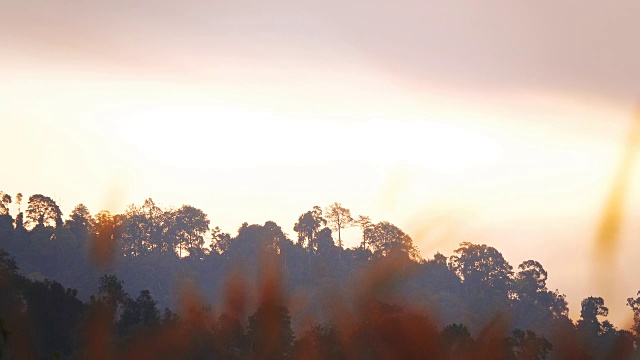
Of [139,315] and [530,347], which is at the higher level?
[139,315]

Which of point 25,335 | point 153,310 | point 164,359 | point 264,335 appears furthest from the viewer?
point 153,310

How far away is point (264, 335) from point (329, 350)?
28.4 ft

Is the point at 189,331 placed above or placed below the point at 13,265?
below

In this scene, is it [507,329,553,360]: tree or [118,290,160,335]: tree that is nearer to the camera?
[118,290,160,335]: tree

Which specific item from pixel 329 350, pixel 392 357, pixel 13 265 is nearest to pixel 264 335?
pixel 329 350

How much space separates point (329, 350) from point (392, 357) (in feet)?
27.4

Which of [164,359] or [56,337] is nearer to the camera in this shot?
[164,359]

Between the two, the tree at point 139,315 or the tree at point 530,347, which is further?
the tree at point 530,347

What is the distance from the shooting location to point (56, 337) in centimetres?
11931

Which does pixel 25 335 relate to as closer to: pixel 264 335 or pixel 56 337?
pixel 56 337

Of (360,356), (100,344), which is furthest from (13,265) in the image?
(360,356)

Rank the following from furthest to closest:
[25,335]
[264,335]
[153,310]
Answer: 1. [153,310]
2. [264,335]
3. [25,335]

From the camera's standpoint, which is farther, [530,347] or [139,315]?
[530,347]

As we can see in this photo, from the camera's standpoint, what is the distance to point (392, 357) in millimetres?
123562
